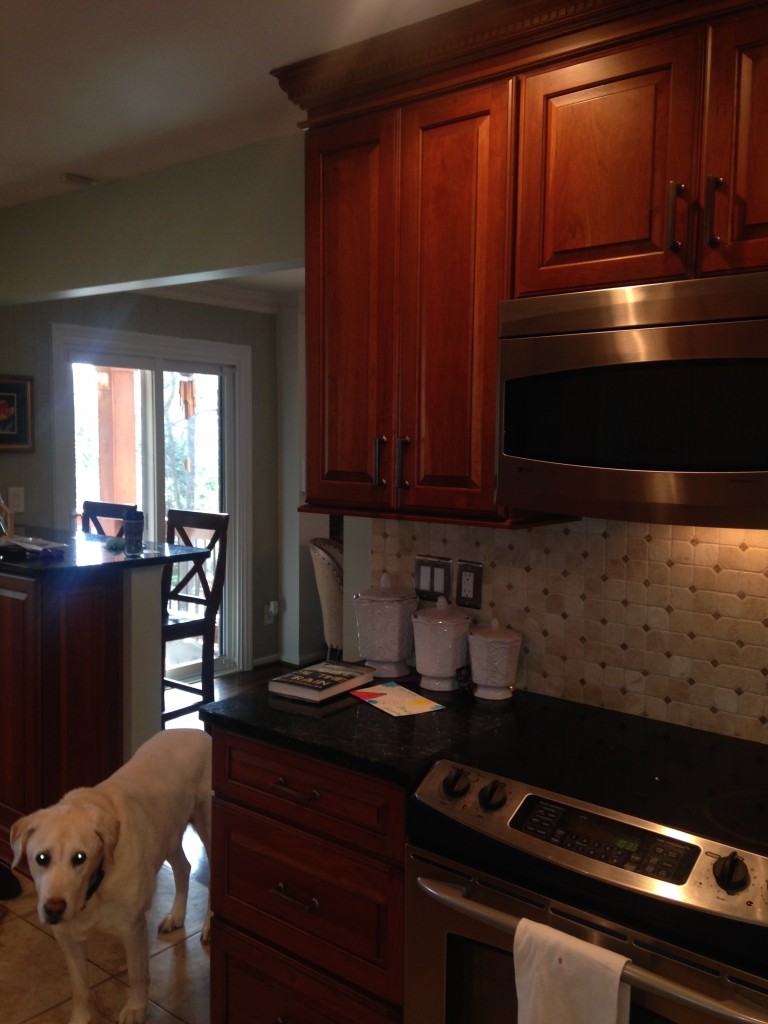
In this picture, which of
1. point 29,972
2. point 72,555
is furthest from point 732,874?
point 72,555

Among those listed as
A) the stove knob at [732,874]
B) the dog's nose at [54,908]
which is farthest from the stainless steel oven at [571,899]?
the dog's nose at [54,908]

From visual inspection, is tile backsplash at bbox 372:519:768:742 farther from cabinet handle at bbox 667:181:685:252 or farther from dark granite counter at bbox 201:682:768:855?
cabinet handle at bbox 667:181:685:252

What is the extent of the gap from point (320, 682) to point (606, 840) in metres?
0.84

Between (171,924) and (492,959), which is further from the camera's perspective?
(171,924)

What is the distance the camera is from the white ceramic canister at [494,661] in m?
2.06

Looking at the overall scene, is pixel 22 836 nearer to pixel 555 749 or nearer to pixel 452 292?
pixel 555 749

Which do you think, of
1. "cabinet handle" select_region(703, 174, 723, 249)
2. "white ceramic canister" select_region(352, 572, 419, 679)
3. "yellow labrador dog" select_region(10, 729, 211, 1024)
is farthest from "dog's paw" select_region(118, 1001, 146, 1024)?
"cabinet handle" select_region(703, 174, 723, 249)

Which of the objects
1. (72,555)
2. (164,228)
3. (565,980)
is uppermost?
A: (164,228)

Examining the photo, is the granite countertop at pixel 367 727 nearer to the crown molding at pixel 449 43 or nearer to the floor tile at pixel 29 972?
the floor tile at pixel 29 972

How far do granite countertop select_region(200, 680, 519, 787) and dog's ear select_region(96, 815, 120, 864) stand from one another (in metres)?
0.44

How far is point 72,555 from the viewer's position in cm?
327

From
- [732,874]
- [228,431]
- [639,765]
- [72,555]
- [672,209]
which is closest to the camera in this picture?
[732,874]

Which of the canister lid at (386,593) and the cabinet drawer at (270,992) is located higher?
the canister lid at (386,593)

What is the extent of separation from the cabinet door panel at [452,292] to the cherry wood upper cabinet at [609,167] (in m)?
0.07
